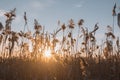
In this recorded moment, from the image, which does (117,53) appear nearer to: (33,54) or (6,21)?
(33,54)

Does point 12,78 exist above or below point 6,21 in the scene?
below

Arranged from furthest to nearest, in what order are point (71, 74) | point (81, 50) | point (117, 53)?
point (81, 50) → point (117, 53) → point (71, 74)

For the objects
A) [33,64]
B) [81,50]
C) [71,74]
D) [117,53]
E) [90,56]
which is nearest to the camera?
[71,74]

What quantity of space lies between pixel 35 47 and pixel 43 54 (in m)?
0.32

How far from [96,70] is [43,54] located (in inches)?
74.7

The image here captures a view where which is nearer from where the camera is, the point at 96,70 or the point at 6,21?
the point at 96,70

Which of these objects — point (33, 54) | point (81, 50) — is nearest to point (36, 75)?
point (33, 54)

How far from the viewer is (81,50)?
7949mm

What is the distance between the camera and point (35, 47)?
22.4 feet

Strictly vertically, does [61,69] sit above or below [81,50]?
below

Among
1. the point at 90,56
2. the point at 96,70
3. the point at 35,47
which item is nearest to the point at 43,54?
the point at 35,47

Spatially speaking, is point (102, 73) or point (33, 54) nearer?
point (102, 73)

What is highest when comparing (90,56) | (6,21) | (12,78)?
(6,21)

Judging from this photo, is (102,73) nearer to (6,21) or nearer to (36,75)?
(36,75)
